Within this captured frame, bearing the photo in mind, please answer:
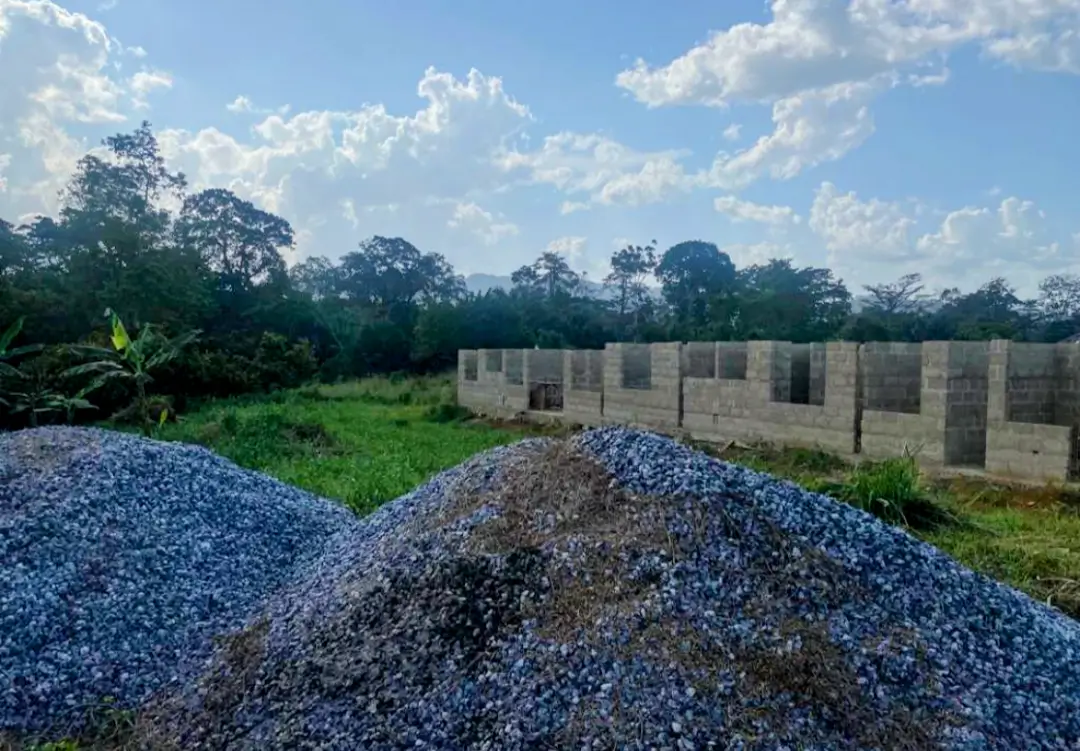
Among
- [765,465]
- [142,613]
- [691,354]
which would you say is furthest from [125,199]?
[142,613]

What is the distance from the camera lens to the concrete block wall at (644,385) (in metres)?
13.5

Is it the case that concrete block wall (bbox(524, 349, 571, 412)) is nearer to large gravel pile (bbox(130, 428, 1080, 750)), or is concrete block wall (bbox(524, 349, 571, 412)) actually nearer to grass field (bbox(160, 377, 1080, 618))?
grass field (bbox(160, 377, 1080, 618))

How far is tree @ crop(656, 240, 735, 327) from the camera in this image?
127ft

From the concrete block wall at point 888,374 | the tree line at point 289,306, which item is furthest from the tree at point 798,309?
the concrete block wall at point 888,374

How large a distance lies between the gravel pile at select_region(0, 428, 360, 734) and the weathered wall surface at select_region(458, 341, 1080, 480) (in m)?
6.61

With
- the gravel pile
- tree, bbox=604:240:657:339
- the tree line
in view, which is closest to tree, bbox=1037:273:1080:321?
the tree line

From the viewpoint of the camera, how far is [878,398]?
1060 cm

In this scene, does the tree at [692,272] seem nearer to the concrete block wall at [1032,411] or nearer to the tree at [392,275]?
the tree at [392,275]

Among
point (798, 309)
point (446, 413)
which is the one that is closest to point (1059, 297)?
point (798, 309)

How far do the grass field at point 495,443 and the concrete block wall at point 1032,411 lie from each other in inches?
14.6

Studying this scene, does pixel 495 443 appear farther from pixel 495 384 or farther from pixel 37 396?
pixel 37 396

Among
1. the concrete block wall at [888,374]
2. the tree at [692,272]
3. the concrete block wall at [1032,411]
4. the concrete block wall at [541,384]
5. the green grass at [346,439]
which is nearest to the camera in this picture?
the concrete block wall at [1032,411]

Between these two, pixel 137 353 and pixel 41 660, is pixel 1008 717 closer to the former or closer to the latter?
pixel 41 660

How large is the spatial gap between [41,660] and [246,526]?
5.81 ft
